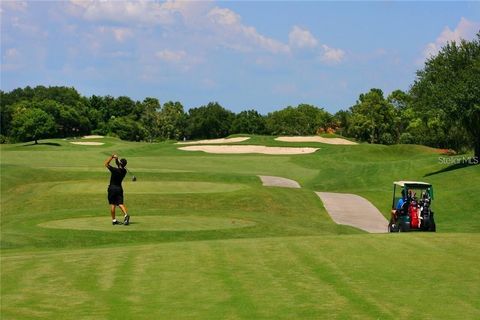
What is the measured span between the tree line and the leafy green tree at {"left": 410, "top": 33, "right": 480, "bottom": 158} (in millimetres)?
72

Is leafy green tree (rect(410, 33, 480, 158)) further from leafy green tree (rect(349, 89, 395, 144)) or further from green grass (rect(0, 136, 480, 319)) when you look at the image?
leafy green tree (rect(349, 89, 395, 144))

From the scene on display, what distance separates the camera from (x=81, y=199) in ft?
111

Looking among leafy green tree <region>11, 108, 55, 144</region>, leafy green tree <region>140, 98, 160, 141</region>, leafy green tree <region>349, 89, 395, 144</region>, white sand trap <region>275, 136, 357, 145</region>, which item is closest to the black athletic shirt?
white sand trap <region>275, 136, 357, 145</region>

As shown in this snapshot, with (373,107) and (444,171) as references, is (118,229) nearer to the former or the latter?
(444,171)

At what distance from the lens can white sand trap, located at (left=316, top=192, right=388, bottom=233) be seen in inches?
1255

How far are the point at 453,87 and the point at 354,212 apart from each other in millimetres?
16127

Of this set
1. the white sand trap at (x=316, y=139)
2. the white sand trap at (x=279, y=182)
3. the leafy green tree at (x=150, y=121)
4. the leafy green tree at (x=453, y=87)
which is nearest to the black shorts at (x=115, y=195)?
the white sand trap at (x=279, y=182)

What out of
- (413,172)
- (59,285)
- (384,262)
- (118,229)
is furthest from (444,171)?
(59,285)

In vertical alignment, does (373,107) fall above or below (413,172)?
above

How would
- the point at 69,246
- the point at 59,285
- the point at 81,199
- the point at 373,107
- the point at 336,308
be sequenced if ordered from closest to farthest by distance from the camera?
the point at 336,308
the point at 59,285
the point at 69,246
the point at 81,199
the point at 373,107

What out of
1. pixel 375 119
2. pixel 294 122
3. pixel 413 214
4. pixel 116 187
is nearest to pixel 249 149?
pixel 116 187

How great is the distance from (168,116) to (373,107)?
60.2 meters

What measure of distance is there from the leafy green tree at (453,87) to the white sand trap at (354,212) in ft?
33.3

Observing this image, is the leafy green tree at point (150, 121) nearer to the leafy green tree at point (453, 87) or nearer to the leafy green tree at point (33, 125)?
the leafy green tree at point (33, 125)
